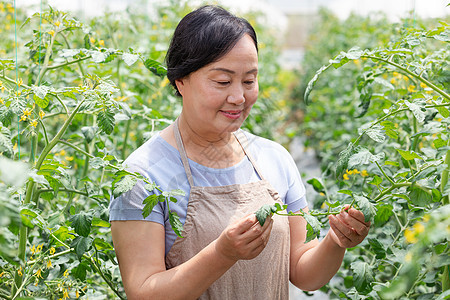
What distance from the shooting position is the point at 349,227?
4.20 feet

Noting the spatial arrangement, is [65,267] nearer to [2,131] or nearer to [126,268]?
[126,268]

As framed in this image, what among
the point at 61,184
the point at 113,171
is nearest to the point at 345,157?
the point at 113,171

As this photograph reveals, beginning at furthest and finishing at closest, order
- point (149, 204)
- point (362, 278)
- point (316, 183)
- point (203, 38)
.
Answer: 1. point (316, 183)
2. point (362, 278)
3. point (203, 38)
4. point (149, 204)

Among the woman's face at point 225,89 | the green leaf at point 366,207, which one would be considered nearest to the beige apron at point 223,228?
the woman's face at point 225,89

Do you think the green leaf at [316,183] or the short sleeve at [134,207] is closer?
the short sleeve at [134,207]

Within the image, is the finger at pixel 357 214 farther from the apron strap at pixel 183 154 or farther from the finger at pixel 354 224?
the apron strap at pixel 183 154

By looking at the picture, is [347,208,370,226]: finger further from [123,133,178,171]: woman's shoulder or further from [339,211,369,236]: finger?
[123,133,178,171]: woman's shoulder

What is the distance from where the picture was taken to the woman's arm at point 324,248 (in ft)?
4.18

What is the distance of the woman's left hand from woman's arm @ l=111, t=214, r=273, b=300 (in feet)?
0.57

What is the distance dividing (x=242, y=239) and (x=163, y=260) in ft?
0.84

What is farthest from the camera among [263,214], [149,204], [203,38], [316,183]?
[316,183]

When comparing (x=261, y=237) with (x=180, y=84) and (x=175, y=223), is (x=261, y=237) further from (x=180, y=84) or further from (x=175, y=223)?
(x=180, y=84)

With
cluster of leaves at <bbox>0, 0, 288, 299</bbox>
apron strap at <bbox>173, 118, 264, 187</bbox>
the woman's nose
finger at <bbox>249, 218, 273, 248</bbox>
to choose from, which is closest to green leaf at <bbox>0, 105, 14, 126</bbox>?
cluster of leaves at <bbox>0, 0, 288, 299</bbox>

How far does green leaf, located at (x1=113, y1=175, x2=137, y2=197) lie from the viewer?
47.1 inches
